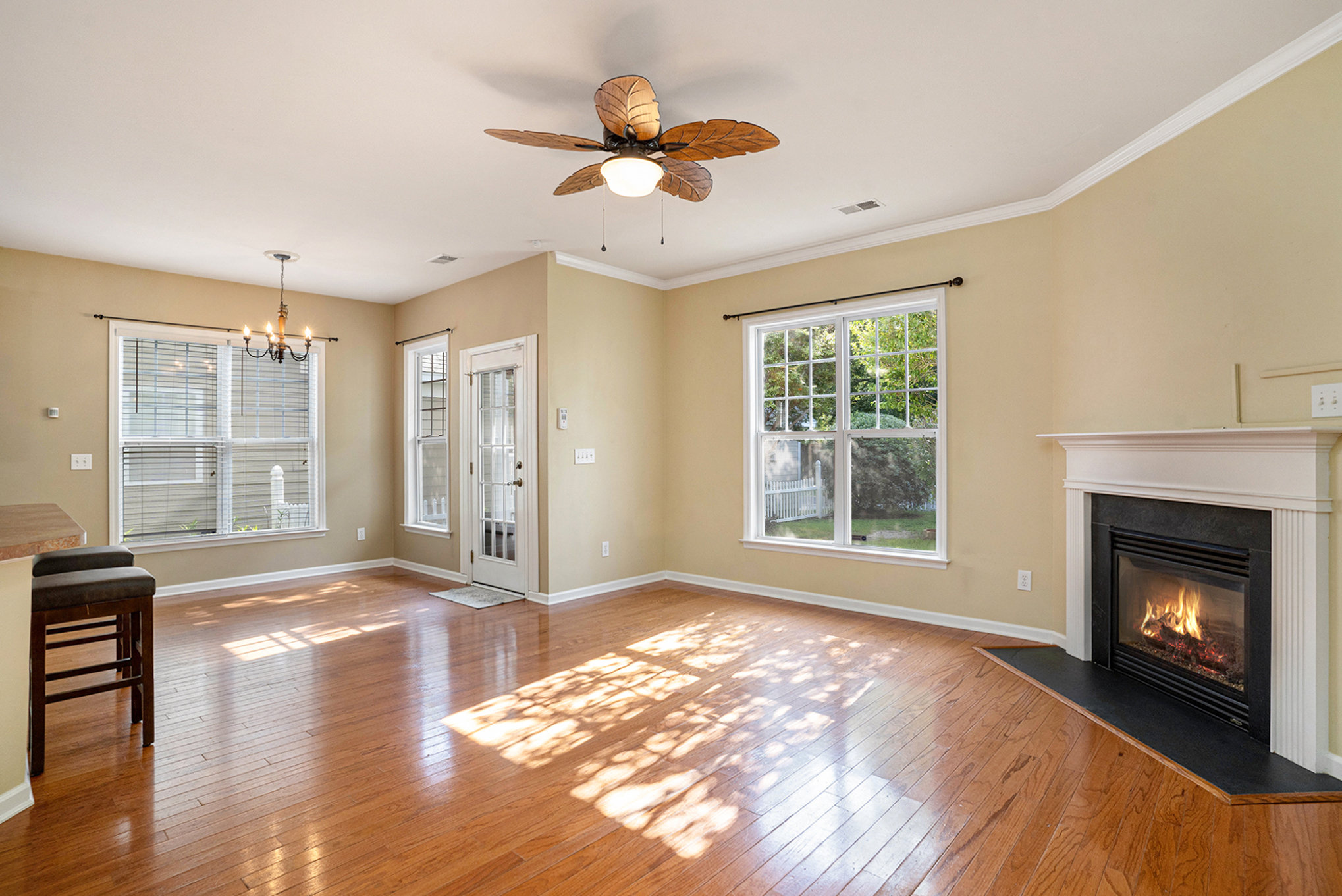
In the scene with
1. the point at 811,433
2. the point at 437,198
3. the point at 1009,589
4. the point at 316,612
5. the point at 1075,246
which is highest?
the point at 437,198

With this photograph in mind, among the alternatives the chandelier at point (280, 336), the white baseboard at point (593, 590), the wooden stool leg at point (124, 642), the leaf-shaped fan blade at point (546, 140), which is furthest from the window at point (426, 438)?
the leaf-shaped fan blade at point (546, 140)

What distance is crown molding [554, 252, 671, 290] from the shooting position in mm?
5266

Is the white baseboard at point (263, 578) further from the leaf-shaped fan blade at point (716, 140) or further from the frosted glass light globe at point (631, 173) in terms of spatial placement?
the leaf-shaped fan blade at point (716, 140)

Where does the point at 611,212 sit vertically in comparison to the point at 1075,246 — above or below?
above

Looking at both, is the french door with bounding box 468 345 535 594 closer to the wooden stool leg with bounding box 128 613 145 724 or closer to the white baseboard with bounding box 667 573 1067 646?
the white baseboard with bounding box 667 573 1067 646

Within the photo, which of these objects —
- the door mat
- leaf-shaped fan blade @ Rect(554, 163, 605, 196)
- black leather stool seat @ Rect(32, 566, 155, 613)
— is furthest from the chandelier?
leaf-shaped fan blade @ Rect(554, 163, 605, 196)

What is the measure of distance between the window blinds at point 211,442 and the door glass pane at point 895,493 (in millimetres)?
4975

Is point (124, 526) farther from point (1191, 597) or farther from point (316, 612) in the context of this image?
point (1191, 597)

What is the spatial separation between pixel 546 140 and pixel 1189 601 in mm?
3516

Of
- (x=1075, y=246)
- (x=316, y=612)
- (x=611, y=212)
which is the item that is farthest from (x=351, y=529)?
(x=1075, y=246)

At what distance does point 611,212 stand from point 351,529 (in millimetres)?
4242

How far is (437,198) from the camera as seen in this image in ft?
13.1

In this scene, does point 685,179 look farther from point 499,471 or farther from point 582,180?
point 499,471

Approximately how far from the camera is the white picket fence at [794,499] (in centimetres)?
518
